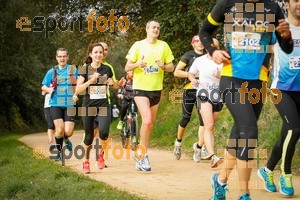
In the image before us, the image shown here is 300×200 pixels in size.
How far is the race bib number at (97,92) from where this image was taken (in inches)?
383

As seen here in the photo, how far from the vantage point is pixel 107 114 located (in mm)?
9812

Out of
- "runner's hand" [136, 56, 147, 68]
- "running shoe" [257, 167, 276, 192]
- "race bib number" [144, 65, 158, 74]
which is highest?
"runner's hand" [136, 56, 147, 68]

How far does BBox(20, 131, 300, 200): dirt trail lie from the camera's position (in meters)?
7.13

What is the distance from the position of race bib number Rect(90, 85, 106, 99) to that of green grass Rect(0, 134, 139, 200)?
3.98 feet

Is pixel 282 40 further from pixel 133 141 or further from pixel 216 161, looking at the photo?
pixel 133 141

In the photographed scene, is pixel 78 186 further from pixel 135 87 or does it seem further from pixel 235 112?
pixel 235 112

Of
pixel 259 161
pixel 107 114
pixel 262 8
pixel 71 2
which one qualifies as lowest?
pixel 259 161

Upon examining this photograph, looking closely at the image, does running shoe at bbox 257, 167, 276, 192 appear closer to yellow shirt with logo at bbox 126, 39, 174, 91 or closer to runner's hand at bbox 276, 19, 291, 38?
runner's hand at bbox 276, 19, 291, 38

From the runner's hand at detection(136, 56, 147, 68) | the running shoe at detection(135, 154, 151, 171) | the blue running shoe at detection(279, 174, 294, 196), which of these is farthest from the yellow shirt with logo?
the blue running shoe at detection(279, 174, 294, 196)

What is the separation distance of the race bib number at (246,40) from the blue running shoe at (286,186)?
1.72 meters

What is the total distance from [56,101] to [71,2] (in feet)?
53.2

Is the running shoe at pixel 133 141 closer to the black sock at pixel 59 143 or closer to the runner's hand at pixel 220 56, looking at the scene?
the black sock at pixel 59 143

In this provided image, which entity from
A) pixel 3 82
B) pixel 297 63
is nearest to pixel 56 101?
pixel 297 63

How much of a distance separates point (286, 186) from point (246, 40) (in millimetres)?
1858
